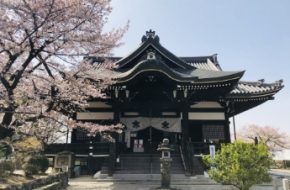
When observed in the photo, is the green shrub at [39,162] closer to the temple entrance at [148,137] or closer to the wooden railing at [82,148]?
the wooden railing at [82,148]

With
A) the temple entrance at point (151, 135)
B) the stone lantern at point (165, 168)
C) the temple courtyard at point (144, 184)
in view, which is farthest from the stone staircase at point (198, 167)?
the temple entrance at point (151, 135)

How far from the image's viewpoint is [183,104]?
1755 cm

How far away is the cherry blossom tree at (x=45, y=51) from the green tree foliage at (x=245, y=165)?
512 centimetres

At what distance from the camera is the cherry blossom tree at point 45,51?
28.7ft

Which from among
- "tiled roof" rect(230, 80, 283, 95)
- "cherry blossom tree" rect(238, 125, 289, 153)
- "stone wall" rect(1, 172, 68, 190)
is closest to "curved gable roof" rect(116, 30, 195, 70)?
"tiled roof" rect(230, 80, 283, 95)

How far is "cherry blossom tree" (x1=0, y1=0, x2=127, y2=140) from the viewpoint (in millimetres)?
8750

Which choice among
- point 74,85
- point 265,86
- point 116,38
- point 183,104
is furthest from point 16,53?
point 265,86

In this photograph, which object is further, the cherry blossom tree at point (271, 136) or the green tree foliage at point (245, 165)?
the cherry blossom tree at point (271, 136)

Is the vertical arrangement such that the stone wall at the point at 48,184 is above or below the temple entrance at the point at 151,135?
below

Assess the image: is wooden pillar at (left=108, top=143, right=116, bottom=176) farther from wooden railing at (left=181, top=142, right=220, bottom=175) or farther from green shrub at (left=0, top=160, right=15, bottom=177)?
green shrub at (left=0, top=160, right=15, bottom=177)

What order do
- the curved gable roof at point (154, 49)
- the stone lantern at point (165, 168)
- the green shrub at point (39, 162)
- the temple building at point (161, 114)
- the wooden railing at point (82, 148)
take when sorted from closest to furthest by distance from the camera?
the stone lantern at point (165, 168)
the green shrub at point (39, 162)
the temple building at point (161, 114)
the wooden railing at point (82, 148)
the curved gable roof at point (154, 49)

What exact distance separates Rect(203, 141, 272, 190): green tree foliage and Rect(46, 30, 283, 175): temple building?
222 inches

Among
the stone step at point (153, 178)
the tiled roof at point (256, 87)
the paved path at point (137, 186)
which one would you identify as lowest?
the paved path at point (137, 186)

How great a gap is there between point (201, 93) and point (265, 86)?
188 inches
